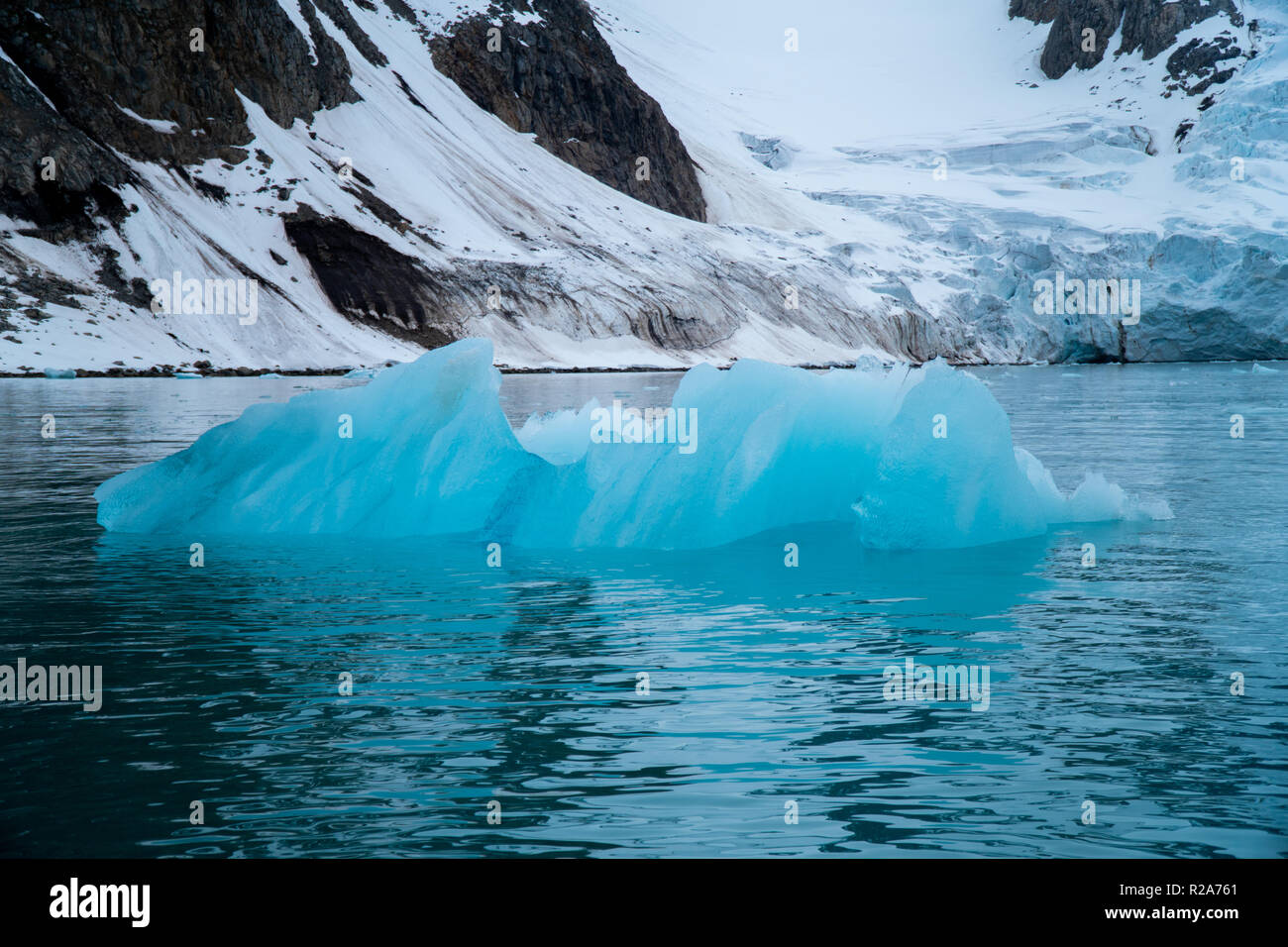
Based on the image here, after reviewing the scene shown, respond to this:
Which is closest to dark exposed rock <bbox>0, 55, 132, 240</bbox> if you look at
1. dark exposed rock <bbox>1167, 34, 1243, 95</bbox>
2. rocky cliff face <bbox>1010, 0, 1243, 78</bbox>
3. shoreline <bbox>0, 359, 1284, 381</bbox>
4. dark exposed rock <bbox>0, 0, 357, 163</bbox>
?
dark exposed rock <bbox>0, 0, 357, 163</bbox>

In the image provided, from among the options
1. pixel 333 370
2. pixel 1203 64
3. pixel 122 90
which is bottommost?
pixel 333 370

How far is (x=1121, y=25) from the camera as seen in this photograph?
565ft

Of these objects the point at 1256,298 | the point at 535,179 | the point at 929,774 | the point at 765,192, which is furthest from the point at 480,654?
the point at 765,192

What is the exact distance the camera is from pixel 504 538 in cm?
1253

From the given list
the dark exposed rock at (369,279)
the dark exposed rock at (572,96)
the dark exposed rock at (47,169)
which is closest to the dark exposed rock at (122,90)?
the dark exposed rock at (47,169)

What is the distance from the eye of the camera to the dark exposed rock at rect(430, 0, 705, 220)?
111m

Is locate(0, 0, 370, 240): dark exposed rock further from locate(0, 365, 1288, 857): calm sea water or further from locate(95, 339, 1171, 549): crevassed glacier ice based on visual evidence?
locate(0, 365, 1288, 857): calm sea water

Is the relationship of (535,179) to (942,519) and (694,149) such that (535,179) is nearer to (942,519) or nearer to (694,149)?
(694,149)

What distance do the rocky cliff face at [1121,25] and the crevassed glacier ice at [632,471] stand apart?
15787 centimetres

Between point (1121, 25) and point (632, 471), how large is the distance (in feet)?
607

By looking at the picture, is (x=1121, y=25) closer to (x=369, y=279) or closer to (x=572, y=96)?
(x=572, y=96)

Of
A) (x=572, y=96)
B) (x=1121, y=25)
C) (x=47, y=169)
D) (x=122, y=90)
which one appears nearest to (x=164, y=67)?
(x=122, y=90)

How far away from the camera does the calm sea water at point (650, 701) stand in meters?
4.79
